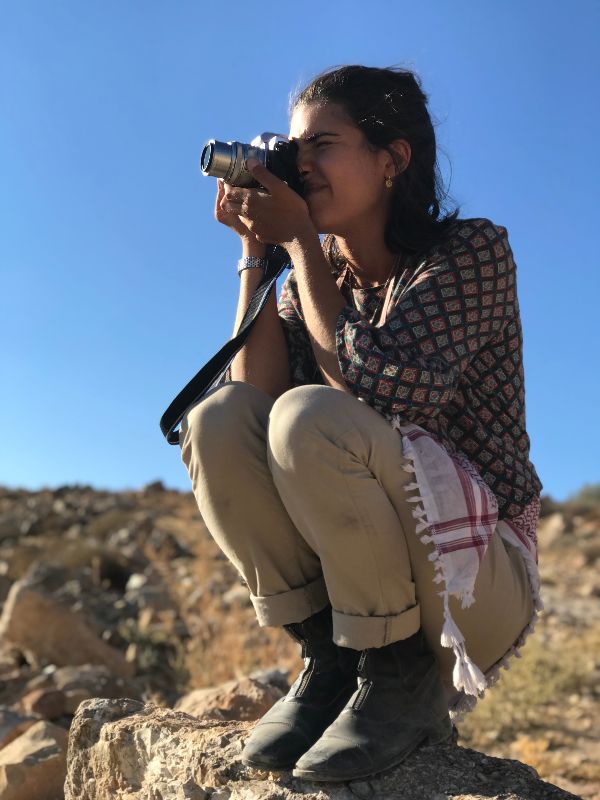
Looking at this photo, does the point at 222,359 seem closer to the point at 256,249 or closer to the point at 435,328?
the point at 256,249

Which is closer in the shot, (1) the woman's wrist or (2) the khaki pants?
(2) the khaki pants

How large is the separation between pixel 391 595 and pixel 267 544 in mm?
301

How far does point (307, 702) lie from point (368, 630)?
248 mm

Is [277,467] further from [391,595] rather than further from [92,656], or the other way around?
[92,656]

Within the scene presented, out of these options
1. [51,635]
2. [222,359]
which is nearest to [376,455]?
[222,359]

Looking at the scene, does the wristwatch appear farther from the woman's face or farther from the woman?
the woman's face

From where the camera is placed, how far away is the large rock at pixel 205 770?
6.03 feet

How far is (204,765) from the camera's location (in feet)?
6.63

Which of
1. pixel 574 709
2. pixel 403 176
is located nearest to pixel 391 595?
pixel 403 176

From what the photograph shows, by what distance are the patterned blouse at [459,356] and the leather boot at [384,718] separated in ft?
1.48

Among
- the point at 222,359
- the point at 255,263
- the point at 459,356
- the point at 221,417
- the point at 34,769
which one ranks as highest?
the point at 255,263

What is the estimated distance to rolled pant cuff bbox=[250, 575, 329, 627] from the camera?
6.63ft

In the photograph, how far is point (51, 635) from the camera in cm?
555

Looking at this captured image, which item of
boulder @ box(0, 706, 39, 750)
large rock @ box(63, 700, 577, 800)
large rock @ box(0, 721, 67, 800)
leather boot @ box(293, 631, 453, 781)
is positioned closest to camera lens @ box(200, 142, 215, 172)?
leather boot @ box(293, 631, 453, 781)
